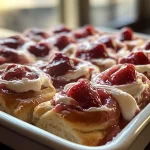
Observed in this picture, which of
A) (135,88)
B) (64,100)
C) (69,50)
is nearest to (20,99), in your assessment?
(64,100)

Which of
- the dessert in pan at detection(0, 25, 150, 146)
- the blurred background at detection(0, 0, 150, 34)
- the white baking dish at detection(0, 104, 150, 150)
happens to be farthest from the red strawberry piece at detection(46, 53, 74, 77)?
the blurred background at detection(0, 0, 150, 34)

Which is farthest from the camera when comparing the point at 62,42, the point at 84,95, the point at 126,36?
the point at 126,36

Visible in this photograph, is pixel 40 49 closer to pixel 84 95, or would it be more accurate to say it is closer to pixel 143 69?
pixel 143 69

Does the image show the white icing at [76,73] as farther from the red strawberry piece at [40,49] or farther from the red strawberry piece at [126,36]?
the red strawberry piece at [126,36]

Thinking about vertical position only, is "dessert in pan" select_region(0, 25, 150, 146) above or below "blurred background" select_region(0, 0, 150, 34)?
above

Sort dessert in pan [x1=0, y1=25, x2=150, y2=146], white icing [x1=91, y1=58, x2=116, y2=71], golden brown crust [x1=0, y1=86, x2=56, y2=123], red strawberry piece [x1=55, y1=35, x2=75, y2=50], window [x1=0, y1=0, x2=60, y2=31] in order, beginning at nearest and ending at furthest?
dessert in pan [x1=0, y1=25, x2=150, y2=146], golden brown crust [x1=0, y1=86, x2=56, y2=123], white icing [x1=91, y1=58, x2=116, y2=71], red strawberry piece [x1=55, y1=35, x2=75, y2=50], window [x1=0, y1=0, x2=60, y2=31]

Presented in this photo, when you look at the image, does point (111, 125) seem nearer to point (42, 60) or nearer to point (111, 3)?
point (42, 60)

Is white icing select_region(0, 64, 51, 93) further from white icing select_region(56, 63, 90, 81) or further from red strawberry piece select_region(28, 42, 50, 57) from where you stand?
red strawberry piece select_region(28, 42, 50, 57)
